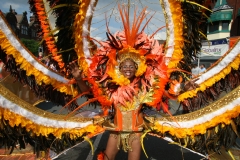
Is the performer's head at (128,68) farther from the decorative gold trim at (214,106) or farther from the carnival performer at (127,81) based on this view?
the decorative gold trim at (214,106)

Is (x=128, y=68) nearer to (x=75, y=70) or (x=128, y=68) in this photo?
(x=128, y=68)

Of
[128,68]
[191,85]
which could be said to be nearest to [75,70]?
[128,68]

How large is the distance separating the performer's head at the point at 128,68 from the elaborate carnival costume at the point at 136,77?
4 centimetres

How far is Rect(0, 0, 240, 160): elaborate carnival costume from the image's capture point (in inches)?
88.7

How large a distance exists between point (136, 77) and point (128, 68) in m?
0.18

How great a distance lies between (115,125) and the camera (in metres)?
2.47

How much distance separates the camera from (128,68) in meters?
2.38

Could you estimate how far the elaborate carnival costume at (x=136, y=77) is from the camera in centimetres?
225

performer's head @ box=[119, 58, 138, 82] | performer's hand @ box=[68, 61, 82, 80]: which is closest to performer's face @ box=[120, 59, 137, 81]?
performer's head @ box=[119, 58, 138, 82]

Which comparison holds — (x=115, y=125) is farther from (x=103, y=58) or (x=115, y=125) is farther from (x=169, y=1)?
(x=169, y=1)

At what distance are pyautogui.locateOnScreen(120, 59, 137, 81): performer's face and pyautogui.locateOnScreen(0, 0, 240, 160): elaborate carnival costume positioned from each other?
5 centimetres

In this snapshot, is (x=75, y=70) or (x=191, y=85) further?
(x=191, y=85)

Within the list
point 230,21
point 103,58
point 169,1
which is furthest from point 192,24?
point 230,21

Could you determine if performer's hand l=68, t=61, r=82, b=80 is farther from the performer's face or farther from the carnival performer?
the performer's face
